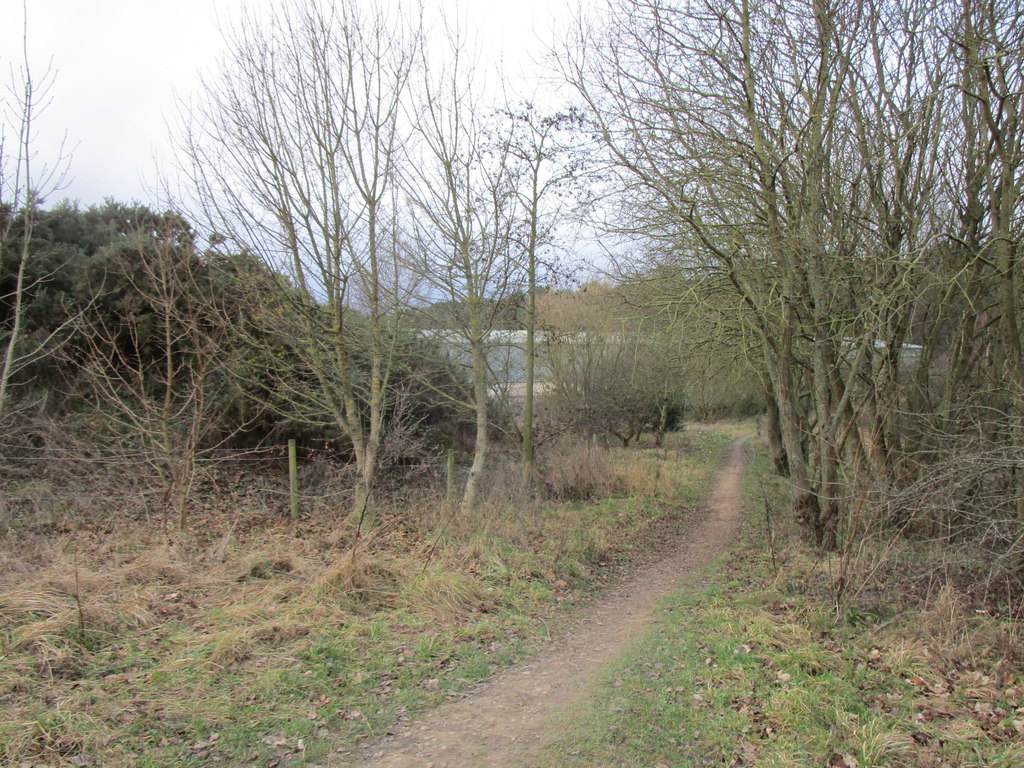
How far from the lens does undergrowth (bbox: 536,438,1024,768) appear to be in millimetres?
3830

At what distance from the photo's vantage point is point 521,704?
182 inches

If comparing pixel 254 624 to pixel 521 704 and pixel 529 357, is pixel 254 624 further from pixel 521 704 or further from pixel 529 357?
pixel 529 357

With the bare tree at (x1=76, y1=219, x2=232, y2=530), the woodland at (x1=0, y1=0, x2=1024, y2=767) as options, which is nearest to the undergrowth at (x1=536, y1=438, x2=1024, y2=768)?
the woodland at (x1=0, y1=0, x2=1024, y2=767)

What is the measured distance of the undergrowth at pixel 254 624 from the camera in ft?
12.9

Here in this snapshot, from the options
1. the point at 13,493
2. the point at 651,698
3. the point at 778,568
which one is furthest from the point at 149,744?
the point at 13,493

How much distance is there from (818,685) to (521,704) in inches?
83.3

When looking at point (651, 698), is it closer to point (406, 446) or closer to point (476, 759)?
point (476, 759)

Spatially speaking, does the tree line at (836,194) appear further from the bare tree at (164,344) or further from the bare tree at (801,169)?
→ the bare tree at (164,344)

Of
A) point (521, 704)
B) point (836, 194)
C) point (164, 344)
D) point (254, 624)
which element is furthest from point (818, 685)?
point (164, 344)

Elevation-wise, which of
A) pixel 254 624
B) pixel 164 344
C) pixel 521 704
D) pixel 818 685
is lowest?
pixel 521 704

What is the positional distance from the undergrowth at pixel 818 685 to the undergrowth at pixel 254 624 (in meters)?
1.29

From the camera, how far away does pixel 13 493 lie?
989 centimetres

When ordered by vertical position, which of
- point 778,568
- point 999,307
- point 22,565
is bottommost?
point 778,568

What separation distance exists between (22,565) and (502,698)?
493 centimetres
